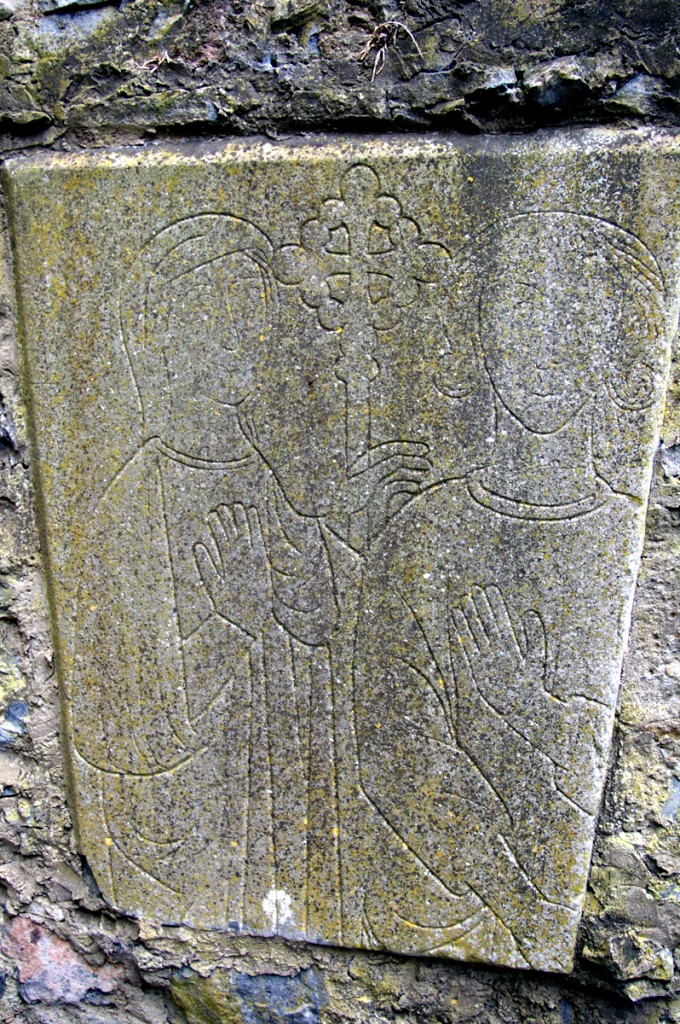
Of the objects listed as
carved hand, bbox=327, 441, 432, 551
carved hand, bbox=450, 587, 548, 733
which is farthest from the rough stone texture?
carved hand, bbox=450, 587, 548, 733

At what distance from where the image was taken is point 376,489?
139cm

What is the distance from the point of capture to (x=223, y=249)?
1.37 m

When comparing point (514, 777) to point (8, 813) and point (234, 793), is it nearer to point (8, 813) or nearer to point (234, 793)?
point (234, 793)

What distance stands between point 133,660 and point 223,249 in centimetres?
80

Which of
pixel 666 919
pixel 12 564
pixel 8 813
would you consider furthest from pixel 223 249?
pixel 666 919

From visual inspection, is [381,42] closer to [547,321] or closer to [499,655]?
[547,321]

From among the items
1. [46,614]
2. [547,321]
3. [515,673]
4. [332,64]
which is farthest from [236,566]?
[332,64]

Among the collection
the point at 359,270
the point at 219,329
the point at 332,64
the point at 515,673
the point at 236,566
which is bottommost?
the point at 515,673

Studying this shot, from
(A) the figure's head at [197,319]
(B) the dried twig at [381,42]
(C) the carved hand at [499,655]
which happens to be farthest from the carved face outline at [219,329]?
(C) the carved hand at [499,655]

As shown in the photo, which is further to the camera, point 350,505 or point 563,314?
point 350,505

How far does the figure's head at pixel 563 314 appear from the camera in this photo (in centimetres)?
128

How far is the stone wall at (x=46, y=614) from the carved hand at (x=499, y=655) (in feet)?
0.60

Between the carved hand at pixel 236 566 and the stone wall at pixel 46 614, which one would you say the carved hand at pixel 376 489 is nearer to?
the carved hand at pixel 236 566

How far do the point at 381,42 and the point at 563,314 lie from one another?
1.84ft
